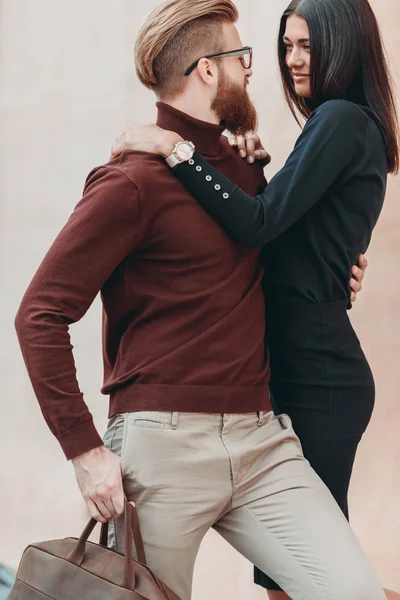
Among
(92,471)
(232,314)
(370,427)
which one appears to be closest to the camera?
(92,471)

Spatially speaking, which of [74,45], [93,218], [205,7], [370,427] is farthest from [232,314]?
[74,45]

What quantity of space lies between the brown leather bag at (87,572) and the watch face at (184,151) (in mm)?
691

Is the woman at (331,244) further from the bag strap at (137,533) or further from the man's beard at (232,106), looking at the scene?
the bag strap at (137,533)

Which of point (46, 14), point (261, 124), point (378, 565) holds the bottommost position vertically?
point (378, 565)

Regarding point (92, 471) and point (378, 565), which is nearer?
point (92, 471)

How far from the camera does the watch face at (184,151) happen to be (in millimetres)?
1943

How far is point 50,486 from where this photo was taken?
425cm

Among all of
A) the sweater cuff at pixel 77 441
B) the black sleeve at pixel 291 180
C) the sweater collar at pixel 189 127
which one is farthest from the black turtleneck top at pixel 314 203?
the sweater cuff at pixel 77 441

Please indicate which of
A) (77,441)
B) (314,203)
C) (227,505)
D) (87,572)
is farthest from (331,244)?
(87,572)

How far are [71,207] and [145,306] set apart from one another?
7.51ft

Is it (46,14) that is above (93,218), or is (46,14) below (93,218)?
above

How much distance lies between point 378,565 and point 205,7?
91.6 inches

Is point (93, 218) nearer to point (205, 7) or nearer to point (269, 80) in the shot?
point (205, 7)

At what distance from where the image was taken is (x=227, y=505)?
192 cm
